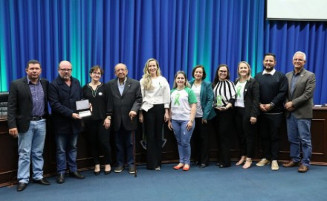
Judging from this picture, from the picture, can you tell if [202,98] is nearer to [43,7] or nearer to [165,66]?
[165,66]

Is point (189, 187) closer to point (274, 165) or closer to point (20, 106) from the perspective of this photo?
point (274, 165)

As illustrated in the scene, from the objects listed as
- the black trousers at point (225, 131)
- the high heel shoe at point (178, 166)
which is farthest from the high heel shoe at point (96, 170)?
the black trousers at point (225, 131)

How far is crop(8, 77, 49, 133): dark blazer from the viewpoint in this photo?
9.84 feet

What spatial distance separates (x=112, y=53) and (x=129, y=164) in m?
1.63

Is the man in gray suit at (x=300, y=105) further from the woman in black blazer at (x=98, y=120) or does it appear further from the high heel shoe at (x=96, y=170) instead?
the high heel shoe at (x=96, y=170)

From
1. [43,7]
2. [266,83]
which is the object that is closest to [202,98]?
[266,83]

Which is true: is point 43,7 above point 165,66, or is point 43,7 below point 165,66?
above

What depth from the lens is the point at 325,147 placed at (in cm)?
409

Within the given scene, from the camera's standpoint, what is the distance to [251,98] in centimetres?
380

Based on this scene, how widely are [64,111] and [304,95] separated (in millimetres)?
2713

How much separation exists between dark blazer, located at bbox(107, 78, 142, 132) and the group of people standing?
1cm

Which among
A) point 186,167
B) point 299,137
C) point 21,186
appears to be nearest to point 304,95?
point 299,137

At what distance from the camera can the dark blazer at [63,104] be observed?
3.25m

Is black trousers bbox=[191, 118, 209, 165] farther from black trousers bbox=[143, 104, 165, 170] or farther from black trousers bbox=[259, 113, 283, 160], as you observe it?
black trousers bbox=[259, 113, 283, 160]
